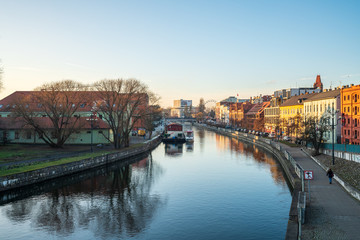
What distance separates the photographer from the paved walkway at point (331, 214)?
55.1 ft

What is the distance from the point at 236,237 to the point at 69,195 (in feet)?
56.7

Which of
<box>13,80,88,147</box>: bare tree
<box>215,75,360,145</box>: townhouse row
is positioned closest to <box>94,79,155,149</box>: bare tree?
<box>13,80,88,147</box>: bare tree

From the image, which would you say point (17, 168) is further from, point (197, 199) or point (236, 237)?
point (236, 237)

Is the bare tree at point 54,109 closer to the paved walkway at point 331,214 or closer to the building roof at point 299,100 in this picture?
the paved walkway at point 331,214

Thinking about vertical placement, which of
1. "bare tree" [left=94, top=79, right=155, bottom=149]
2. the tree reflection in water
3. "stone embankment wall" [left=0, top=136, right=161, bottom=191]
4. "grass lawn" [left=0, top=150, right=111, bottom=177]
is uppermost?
"bare tree" [left=94, top=79, right=155, bottom=149]

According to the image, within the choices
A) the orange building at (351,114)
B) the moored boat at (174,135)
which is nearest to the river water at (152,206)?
the orange building at (351,114)

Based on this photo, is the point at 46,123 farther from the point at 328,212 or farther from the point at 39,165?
the point at 328,212

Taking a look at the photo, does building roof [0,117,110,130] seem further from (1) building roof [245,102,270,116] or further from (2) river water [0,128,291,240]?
(1) building roof [245,102,270,116]

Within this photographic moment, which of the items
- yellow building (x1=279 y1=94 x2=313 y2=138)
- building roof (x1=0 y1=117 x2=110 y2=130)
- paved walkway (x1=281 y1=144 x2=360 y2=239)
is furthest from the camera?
yellow building (x1=279 y1=94 x2=313 y2=138)

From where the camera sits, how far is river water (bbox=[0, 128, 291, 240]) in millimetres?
21516

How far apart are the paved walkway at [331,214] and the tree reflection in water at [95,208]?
10.7 metres

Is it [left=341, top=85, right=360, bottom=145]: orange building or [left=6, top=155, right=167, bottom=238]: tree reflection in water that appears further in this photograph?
[left=341, top=85, right=360, bottom=145]: orange building

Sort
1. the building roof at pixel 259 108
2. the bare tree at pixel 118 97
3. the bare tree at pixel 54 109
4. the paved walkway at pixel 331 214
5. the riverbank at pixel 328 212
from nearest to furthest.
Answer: the paved walkway at pixel 331 214, the riverbank at pixel 328 212, the bare tree at pixel 54 109, the bare tree at pixel 118 97, the building roof at pixel 259 108

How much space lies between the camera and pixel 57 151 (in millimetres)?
49719
